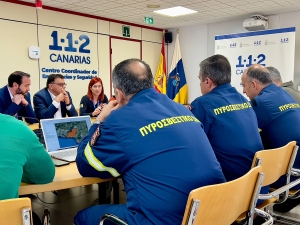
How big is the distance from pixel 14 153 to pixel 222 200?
0.81 metres

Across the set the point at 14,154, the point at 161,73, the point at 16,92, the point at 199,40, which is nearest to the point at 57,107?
the point at 16,92

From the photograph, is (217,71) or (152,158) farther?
(217,71)

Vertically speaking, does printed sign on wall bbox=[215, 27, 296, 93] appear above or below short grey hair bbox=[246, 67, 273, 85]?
above

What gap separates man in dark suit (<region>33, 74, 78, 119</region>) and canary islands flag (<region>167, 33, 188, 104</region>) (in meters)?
3.90

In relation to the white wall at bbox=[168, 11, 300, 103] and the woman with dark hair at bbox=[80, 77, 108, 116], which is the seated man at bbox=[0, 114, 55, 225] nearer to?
the woman with dark hair at bbox=[80, 77, 108, 116]

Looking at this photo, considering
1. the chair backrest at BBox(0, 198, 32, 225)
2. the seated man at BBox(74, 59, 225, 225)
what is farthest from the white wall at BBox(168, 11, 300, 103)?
the chair backrest at BBox(0, 198, 32, 225)

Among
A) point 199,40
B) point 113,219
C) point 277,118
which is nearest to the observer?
point 113,219

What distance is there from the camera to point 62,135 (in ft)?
6.89

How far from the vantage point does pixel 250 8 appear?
5316 mm

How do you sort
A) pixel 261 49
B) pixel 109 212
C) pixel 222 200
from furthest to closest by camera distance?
pixel 261 49, pixel 109 212, pixel 222 200

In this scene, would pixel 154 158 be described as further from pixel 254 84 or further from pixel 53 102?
pixel 53 102

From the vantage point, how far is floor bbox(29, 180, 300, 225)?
110 inches

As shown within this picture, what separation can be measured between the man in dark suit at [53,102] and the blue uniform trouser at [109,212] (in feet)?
6.41

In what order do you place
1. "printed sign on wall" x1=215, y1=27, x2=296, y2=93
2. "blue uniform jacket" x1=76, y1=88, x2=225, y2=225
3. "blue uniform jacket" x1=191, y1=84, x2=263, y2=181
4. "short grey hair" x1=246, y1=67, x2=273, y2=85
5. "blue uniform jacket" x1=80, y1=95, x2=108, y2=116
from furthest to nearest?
1. "printed sign on wall" x1=215, y1=27, x2=296, y2=93
2. "blue uniform jacket" x1=80, y1=95, x2=108, y2=116
3. "short grey hair" x1=246, y1=67, x2=273, y2=85
4. "blue uniform jacket" x1=191, y1=84, x2=263, y2=181
5. "blue uniform jacket" x1=76, y1=88, x2=225, y2=225
